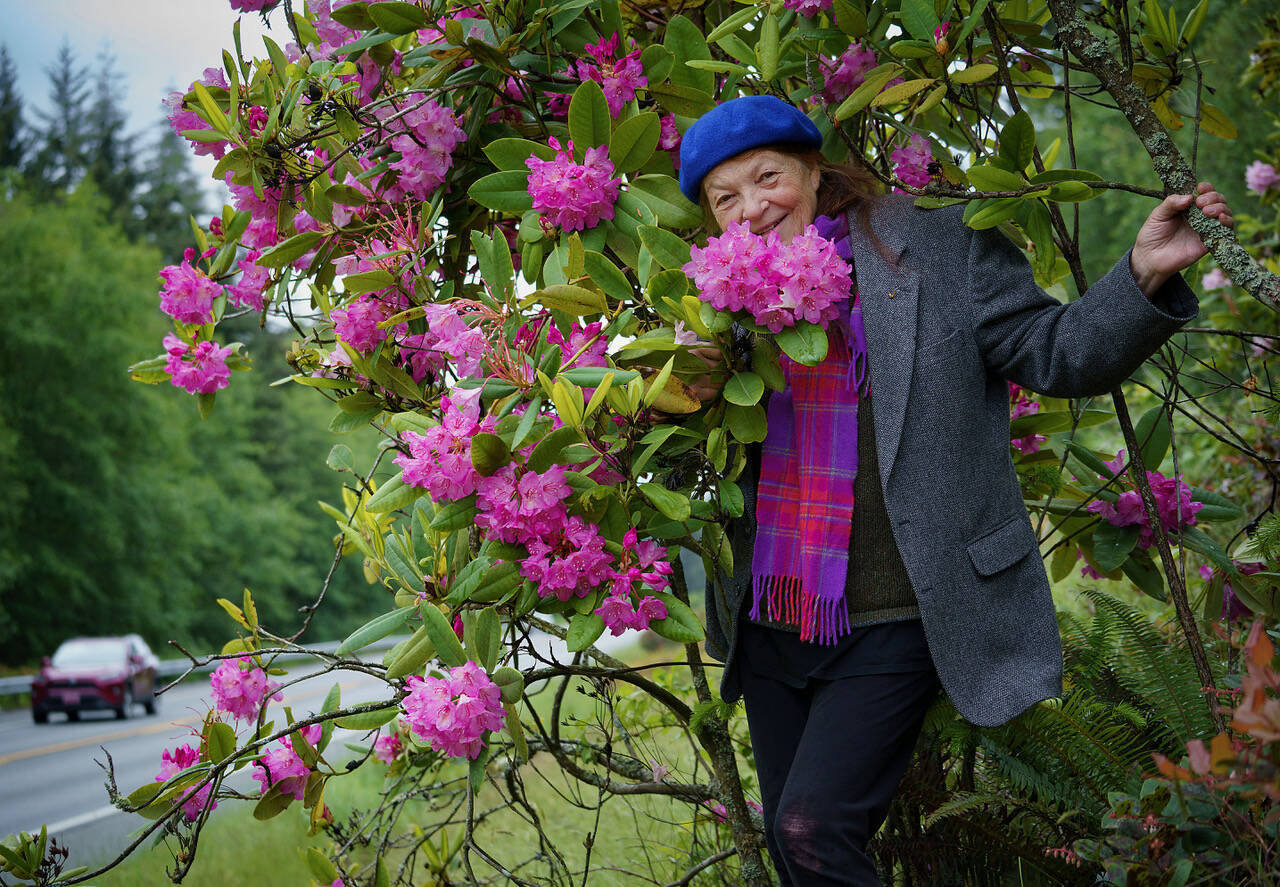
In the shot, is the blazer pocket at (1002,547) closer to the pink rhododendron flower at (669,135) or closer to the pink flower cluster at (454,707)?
the pink flower cluster at (454,707)

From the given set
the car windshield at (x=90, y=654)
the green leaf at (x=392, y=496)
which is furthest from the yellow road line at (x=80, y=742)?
the green leaf at (x=392, y=496)

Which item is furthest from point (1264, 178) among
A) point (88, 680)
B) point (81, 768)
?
point (88, 680)

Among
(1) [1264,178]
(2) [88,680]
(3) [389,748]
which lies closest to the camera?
(3) [389,748]

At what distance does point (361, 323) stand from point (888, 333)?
1012 millimetres

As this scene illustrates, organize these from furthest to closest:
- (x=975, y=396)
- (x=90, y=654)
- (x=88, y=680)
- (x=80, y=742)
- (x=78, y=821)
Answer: (x=90, y=654), (x=88, y=680), (x=80, y=742), (x=78, y=821), (x=975, y=396)

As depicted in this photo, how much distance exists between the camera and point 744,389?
1.55m

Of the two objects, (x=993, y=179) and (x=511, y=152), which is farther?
(x=511, y=152)

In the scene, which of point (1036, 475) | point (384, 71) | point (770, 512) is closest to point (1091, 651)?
point (1036, 475)

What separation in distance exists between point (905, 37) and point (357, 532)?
4.92 feet

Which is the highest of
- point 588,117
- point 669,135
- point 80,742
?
point 669,135

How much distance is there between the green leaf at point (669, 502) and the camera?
59.4 inches

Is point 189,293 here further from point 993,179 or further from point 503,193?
point 993,179

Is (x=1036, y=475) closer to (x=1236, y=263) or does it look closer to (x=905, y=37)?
(x=1236, y=263)

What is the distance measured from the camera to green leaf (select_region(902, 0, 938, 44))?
5.46 ft
